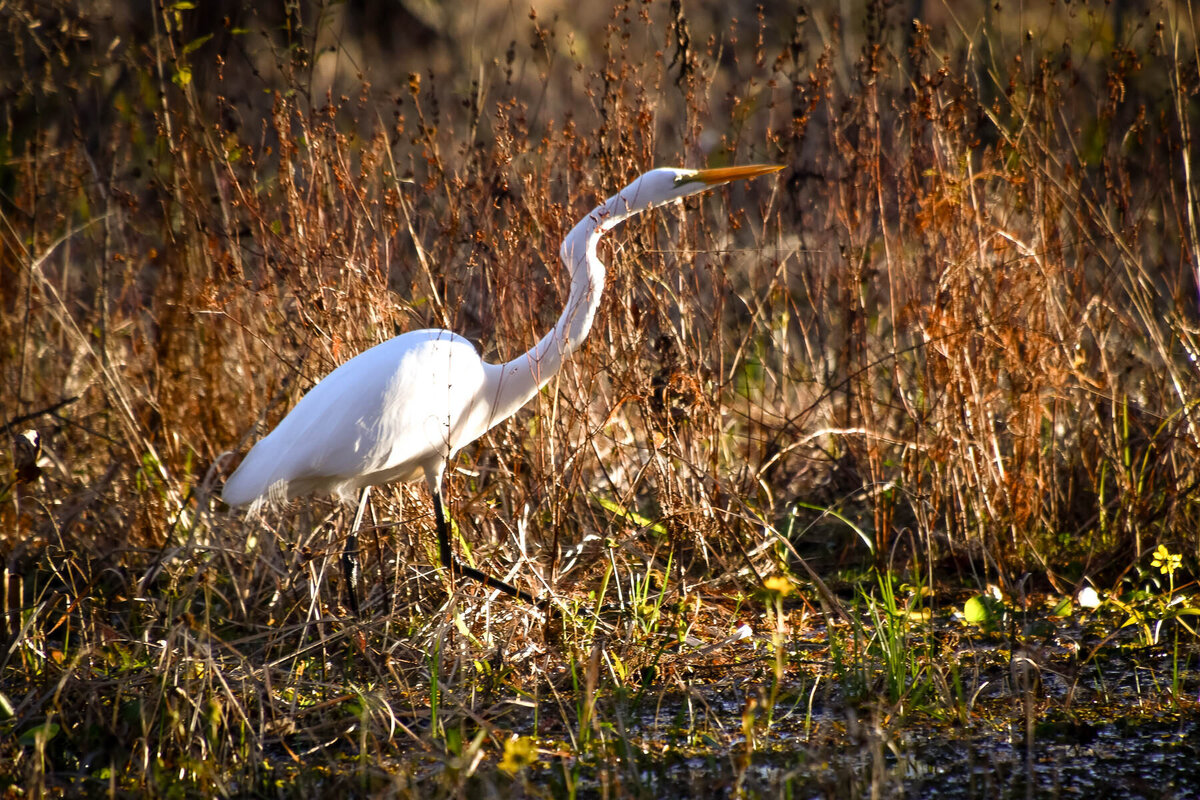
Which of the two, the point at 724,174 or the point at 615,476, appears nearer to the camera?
the point at 724,174

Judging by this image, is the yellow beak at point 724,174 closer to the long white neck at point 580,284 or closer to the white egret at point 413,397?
the white egret at point 413,397

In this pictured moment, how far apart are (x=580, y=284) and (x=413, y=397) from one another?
20.3 inches

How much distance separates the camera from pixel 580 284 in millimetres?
2900

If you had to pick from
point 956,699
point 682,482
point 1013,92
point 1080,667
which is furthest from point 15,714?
point 1013,92

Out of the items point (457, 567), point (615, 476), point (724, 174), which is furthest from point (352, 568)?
point (724, 174)

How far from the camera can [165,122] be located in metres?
3.47

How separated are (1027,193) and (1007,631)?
1.39 metres

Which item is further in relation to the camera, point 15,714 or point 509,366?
point 509,366

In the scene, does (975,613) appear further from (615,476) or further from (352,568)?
(352,568)

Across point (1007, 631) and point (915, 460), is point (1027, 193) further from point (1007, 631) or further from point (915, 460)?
point (1007, 631)

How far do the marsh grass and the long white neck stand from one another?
0.44ft

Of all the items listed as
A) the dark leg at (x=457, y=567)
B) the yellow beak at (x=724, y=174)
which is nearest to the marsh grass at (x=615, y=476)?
the dark leg at (x=457, y=567)

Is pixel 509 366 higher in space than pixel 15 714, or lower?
higher

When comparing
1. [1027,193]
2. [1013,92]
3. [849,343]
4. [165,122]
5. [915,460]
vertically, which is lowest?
[915,460]
